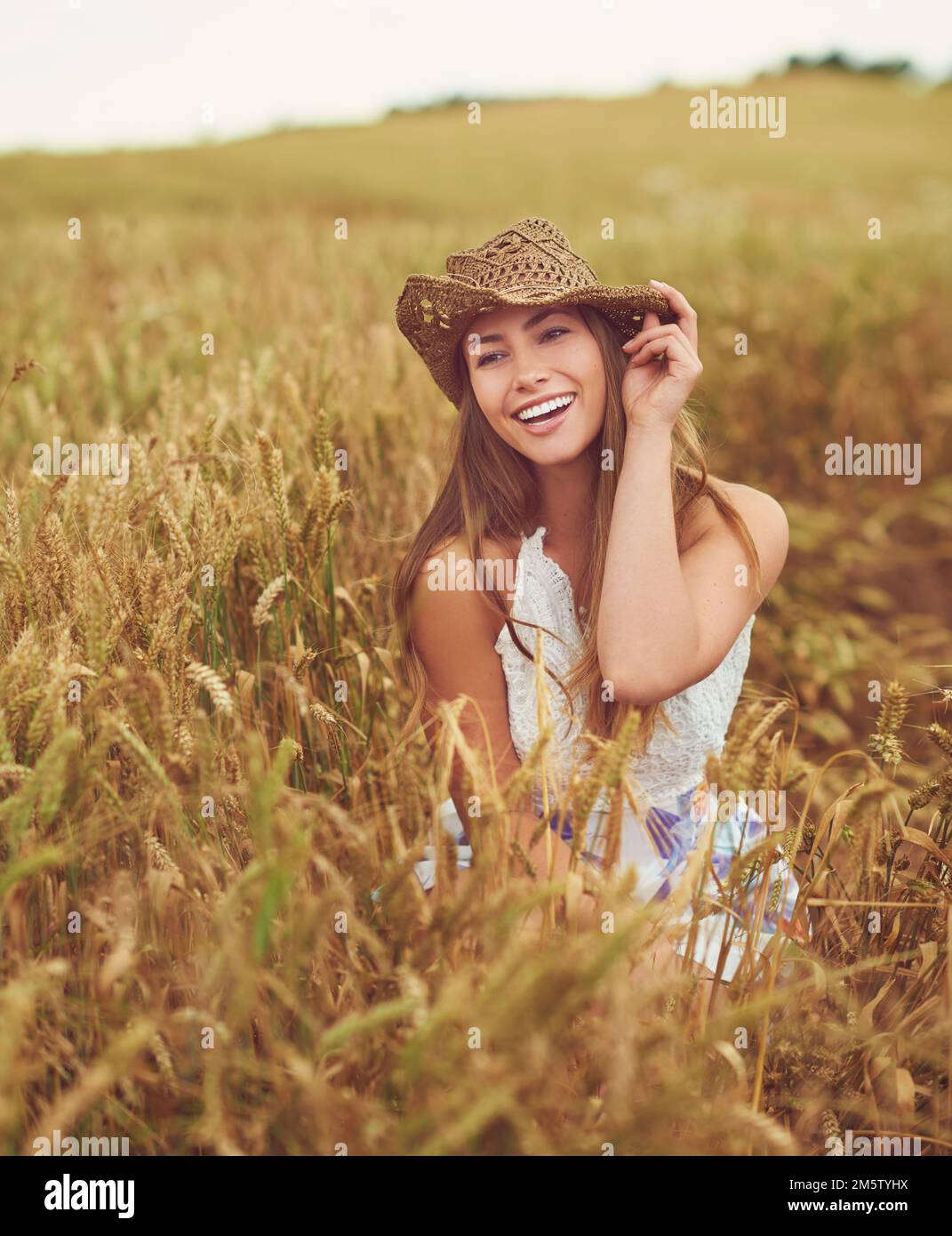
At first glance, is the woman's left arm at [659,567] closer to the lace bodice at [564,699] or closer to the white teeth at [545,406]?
the white teeth at [545,406]

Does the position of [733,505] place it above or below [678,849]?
above

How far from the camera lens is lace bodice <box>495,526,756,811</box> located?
2016 mm

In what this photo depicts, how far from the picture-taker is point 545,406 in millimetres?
1896

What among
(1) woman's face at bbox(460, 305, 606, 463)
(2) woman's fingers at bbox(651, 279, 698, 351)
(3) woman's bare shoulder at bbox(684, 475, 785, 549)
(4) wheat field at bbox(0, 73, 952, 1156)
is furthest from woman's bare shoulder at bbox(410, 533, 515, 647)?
(2) woman's fingers at bbox(651, 279, 698, 351)

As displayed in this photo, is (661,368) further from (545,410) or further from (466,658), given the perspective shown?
(466,658)

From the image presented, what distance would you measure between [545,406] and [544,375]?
2.2 inches

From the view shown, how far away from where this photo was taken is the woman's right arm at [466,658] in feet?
6.43

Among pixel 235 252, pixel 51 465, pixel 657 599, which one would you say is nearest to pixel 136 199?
pixel 235 252

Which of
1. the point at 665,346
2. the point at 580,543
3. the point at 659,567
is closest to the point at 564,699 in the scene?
the point at 580,543

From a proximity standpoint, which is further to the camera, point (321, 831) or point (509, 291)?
point (509, 291)

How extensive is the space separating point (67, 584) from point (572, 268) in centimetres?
109
